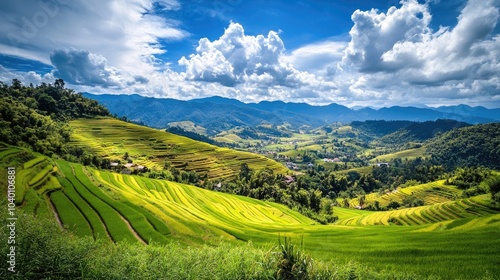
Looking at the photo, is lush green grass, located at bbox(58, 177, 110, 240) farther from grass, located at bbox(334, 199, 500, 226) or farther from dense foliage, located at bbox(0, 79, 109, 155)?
grass, located at bbox(334, 199, 500, 226)

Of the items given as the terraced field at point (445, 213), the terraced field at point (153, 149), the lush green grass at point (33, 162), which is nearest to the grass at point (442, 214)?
the terraced field at point (445, 213)

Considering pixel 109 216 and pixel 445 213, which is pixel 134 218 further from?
pixel 445 213

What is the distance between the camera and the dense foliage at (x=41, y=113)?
209 ft

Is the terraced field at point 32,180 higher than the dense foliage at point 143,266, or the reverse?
the terraced field at point 32,180

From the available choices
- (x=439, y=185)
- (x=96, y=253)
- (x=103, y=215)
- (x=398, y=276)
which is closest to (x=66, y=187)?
(x=103, y=215)

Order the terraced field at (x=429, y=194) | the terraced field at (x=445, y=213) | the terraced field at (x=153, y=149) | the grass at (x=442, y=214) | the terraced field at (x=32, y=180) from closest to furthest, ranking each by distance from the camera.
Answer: the terraced field at (x=32, y=180) → the terraced field at (x=445, y=213) → the grass at (x=442, y=214) → the terraced field at (x=429, y=194) → the terraced field at (x=153, y=149)

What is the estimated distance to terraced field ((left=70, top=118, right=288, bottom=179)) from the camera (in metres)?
128

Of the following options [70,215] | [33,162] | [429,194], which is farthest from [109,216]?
[429,194]

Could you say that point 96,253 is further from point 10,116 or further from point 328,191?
point 328,191

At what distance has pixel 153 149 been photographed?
147 meters

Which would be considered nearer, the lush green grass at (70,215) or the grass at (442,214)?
the lush green grass at (70,215)

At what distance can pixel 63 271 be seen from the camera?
13797 mm

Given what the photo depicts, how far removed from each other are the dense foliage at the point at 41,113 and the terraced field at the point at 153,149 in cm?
1065

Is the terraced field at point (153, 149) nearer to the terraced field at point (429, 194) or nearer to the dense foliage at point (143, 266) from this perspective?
the terraced field at point (429, 194)
